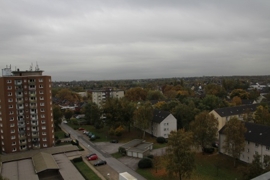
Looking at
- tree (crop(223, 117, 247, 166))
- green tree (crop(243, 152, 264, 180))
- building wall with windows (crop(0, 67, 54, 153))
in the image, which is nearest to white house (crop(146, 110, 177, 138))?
tree (crop(223, 117, 247, 166))

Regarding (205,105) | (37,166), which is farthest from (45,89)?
(205,105)

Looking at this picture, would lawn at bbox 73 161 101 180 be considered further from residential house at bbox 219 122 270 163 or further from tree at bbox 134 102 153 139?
residential house at bbox 219 122 270 163

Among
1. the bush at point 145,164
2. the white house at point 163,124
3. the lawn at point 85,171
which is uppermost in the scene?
the white house at point 163,124

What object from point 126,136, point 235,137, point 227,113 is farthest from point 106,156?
point 227,113

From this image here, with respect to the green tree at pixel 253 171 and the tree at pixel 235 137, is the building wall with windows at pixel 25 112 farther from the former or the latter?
the green tree at pixel 253 171

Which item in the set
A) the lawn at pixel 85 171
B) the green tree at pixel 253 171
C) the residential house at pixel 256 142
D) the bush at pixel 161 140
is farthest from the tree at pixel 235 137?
the lawn at pixel 85 171

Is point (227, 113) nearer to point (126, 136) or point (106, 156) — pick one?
point (126, 136)
